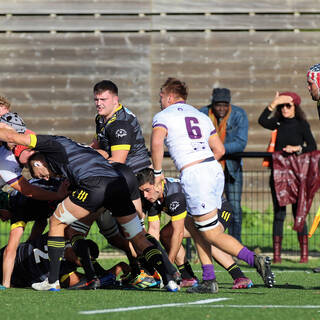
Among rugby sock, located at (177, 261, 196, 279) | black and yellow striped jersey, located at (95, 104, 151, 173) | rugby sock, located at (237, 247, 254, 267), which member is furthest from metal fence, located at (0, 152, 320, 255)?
rugby sock, located at (237, 247, 254, 267)

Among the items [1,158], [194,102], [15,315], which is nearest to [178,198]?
[1,158]

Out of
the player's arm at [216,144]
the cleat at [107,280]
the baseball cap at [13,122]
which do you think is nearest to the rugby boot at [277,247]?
the player's arm at [216,144]

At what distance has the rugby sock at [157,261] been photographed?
8.42 meters

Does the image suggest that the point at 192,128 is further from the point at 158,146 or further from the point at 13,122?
the point at 13,122

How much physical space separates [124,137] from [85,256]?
140cm

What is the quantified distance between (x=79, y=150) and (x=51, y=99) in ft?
27.7

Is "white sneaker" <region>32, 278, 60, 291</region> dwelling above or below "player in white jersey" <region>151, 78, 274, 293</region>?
below

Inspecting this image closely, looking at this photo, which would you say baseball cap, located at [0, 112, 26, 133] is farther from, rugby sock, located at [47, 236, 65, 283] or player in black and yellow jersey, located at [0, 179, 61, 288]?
rugby sock, located at [47, 236, 65, 283]

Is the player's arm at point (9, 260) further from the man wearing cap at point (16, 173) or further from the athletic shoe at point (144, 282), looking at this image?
the athletic shoe at point (144, 282)

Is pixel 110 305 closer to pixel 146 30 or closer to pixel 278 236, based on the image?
pixel 278 236

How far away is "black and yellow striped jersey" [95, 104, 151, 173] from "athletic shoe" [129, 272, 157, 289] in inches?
52.4

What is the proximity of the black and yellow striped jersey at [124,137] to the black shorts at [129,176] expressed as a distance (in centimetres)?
32

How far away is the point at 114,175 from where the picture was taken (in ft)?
28.2

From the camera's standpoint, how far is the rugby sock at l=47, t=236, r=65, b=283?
28.3 ft
